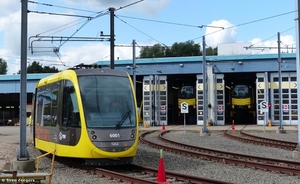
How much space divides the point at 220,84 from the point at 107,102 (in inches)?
1426

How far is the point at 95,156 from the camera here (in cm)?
1275

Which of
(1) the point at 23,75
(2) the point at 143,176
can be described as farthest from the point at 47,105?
(2) the point at 143,176

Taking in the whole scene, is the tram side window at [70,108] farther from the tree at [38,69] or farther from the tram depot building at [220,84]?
the tree at [38,69]

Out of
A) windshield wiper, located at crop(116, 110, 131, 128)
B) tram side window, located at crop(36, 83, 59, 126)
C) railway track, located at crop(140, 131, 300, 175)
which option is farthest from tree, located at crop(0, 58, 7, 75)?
windshield wiper, located at crop(116, 110, 131, 128)

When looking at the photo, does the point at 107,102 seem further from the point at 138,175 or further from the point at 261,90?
the point at 261,90

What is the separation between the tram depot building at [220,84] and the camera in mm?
Answer: 46625

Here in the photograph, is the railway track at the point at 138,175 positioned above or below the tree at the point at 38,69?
below

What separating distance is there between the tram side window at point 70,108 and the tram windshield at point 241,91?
36.2m

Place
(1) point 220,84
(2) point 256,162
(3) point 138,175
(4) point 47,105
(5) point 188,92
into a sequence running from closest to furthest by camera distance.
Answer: (3) point 138,175 → (2) point 256,162 → (4) point 47,105 → (1) point 220,84 → (5) point 188,92

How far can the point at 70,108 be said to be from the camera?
537 inches

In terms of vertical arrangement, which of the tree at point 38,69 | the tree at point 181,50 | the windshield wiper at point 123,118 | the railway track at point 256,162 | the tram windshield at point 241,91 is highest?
the tree at point 181,50

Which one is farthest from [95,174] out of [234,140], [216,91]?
[216,91]

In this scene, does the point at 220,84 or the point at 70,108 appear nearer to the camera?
the point at 70,108

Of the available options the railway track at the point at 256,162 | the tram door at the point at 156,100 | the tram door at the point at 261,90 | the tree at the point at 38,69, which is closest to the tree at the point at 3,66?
the tree at the point at 38,69
